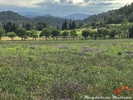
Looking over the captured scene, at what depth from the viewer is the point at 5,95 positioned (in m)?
9.50

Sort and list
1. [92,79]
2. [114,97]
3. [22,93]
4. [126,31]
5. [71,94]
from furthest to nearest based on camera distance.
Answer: [126,31] < [92,79] < [22,93] < [71,94] < [114,97]

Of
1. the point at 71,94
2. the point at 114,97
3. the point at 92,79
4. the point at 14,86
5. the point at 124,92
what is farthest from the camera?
the point at 92,79

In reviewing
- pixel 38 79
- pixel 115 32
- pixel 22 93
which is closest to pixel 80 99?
Result: pixel 22 93

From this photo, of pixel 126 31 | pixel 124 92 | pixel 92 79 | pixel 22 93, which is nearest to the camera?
pixel 124 92

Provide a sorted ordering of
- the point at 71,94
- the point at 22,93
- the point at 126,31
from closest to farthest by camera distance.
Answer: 1. the point at 71,94
2. the point at 22,93
3. the point at 126,31

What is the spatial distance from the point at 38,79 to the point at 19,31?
403ft

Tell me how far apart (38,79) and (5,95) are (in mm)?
3776

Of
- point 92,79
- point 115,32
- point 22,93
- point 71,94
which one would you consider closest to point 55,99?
point 71,94

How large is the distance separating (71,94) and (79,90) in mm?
581

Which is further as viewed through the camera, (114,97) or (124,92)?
(124,92)

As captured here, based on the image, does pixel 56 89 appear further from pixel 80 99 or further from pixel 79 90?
pixel 80 99

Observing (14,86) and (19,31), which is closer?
(14,86)

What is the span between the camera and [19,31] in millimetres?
132125

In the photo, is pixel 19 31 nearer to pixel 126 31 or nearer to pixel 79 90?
pixel 126 31
